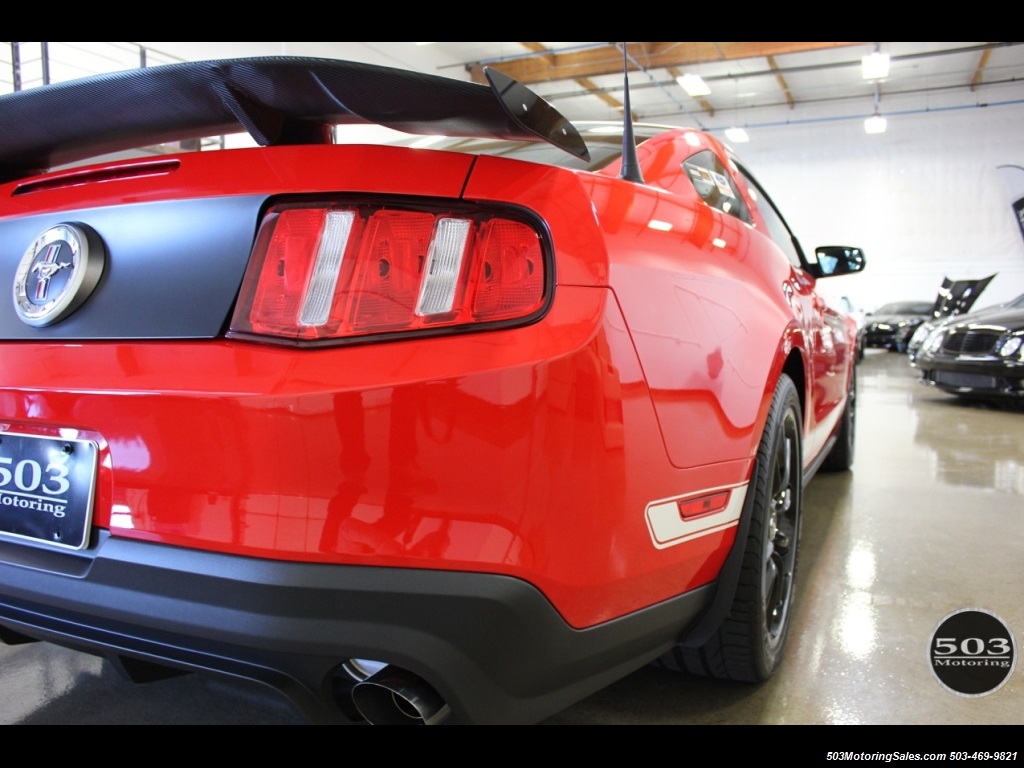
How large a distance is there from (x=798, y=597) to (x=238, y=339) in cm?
179

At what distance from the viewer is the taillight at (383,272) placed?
909 mm

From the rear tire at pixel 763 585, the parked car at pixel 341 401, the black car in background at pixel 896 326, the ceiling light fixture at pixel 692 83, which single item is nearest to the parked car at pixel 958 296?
the black car in background at pixel 896 326

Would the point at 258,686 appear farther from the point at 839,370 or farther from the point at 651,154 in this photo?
the point at 839,370

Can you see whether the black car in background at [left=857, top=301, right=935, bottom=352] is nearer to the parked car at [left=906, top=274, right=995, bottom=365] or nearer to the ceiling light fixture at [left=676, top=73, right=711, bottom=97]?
the parked car at [left=906, top=274, right=995, bottom=365]

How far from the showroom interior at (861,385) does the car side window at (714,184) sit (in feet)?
3.40

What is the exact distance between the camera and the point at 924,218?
17.5m

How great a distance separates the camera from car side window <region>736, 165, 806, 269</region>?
2260 millimetres

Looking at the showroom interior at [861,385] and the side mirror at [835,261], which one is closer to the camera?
the showroom interior at [861,385]

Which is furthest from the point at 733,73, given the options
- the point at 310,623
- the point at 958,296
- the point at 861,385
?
the point at 310,623

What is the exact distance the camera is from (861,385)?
28.7ft

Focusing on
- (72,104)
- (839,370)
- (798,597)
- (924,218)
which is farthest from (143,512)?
(924,218)

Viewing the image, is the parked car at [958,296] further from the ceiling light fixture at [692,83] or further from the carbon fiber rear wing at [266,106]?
the carbon fiber rear wing at [266,106]

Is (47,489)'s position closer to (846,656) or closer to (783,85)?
(846,656)

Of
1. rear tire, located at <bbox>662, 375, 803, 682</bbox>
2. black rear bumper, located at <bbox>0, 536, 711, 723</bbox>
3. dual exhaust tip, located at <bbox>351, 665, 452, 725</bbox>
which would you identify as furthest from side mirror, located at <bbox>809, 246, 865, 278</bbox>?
dual exhaust tip, located at <bbox>351, 665, 452, 725</bbox>
